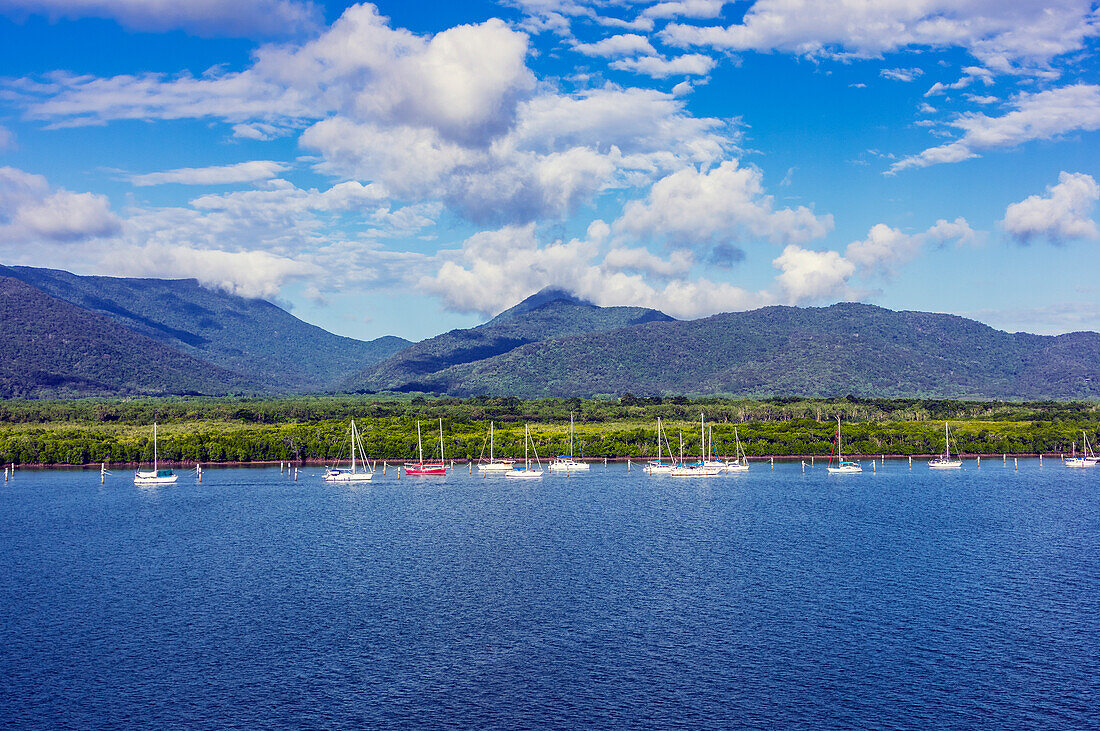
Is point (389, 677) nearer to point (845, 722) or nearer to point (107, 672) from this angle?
point (107, 672)

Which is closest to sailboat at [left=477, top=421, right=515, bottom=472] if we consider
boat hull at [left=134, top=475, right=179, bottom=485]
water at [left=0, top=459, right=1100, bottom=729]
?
water at [left=0, top=459, right=1100, bottom=729]

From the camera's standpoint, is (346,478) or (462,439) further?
(462,439)

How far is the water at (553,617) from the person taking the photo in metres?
38.5

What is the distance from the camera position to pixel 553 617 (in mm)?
51500

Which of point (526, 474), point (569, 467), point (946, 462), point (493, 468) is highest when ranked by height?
point (493, 468)

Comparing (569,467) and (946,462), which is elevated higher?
(569,467)

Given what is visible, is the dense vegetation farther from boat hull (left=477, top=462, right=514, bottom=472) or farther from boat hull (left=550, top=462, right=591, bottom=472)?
boat hull (left=477, top=462, right=514, bottom=472)

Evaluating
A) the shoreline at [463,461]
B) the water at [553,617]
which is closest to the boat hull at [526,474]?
the shoreline at [463,461]

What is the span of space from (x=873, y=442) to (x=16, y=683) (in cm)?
15637

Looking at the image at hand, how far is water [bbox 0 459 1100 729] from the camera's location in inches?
1516

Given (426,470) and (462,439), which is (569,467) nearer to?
(426,470)

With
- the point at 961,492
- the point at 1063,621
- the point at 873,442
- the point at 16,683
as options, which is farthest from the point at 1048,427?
the point at 16,683

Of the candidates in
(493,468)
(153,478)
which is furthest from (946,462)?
(153,478)

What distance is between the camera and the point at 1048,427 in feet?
591
